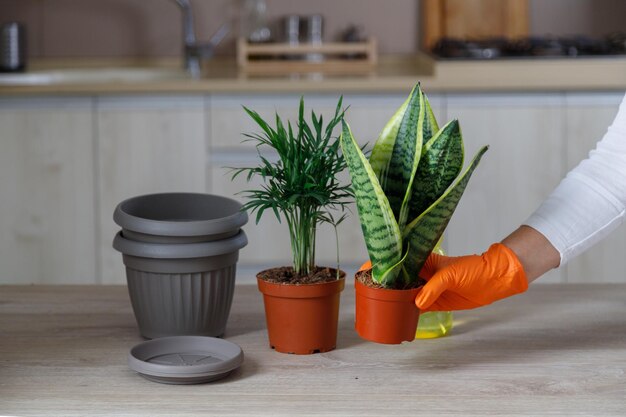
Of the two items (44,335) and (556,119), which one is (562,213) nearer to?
(44,335)

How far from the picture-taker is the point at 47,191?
3117mm

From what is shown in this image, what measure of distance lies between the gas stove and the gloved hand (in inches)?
74.9

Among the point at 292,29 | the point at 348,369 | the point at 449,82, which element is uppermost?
the point at 292,29

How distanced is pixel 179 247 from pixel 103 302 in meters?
0.29

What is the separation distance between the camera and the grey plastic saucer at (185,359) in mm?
1023

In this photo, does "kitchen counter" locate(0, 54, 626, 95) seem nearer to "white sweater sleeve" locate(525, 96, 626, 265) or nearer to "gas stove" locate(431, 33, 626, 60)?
"gas stove" locate(431, 33, 626, 60)

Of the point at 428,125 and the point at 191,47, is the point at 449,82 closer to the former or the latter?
the point at 191,47

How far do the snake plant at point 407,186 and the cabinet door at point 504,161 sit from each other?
1979mm

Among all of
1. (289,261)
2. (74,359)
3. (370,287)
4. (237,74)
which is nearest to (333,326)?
(370,287)

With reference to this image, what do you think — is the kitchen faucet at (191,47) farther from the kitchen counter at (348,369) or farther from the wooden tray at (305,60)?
the kitchen counter at (348,369)

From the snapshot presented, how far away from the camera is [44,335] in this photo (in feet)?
4.02

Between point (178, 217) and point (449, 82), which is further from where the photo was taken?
point (449, 82)

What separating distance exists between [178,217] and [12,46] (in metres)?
2.34

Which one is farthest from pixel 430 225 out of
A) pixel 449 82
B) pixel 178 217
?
pixel 449 82
